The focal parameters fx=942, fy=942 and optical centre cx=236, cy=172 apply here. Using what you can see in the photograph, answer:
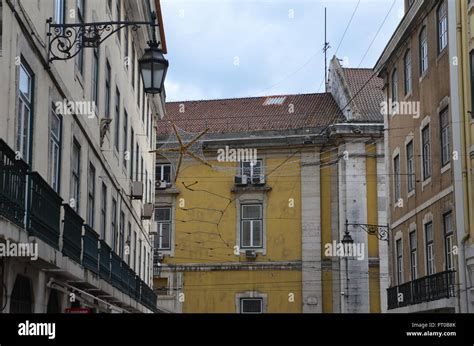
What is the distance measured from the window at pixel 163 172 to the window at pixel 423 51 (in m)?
18.8

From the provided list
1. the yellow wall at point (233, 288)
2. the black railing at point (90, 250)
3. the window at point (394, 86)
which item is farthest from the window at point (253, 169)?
the black railing at point (90, 250)

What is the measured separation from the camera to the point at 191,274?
41.2 meters

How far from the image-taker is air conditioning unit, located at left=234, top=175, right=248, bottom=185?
41844 millimetres

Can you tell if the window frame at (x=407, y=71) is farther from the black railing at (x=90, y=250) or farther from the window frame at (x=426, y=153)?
the black railing at (x=90, y=250)

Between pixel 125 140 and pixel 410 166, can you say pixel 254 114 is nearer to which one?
pixel 410 166

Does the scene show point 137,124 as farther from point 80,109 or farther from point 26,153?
point 26,153

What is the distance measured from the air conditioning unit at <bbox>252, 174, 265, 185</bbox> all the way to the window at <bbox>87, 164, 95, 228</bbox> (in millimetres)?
23795

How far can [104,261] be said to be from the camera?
16.6 metres

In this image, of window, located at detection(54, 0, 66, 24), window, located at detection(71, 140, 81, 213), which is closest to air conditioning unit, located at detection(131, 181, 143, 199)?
window, located at detection(71, 140, 81, 213)

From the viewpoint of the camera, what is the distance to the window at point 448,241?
22.6 meters

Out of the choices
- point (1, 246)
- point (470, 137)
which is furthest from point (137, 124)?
point (1, 246)

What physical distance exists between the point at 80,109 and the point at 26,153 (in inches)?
159

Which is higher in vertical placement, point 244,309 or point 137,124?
point 137,124

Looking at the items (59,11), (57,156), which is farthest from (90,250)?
(59,11)
